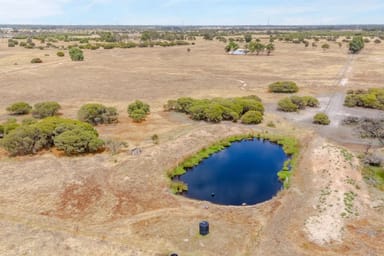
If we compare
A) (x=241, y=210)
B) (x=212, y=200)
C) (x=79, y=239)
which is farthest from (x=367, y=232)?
(x=79, y=239)

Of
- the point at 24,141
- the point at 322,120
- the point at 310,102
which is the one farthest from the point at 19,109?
the point at 310,102

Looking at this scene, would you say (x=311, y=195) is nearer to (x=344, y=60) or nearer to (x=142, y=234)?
(x=142, y=234)

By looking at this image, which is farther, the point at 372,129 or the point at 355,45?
the point at 355,45

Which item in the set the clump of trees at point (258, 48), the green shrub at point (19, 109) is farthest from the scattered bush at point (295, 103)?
the clump of trees at point (258, 48)

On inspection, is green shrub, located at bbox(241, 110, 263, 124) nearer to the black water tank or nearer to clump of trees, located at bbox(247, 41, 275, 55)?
the black water tank

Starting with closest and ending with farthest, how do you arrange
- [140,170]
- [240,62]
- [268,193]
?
[268,193], [140,170], [240,62]

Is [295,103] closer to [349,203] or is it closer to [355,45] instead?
[349,203]

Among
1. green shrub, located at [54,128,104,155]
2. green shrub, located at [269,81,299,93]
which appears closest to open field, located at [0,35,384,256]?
green shrub, located at [54,128,104,155]
